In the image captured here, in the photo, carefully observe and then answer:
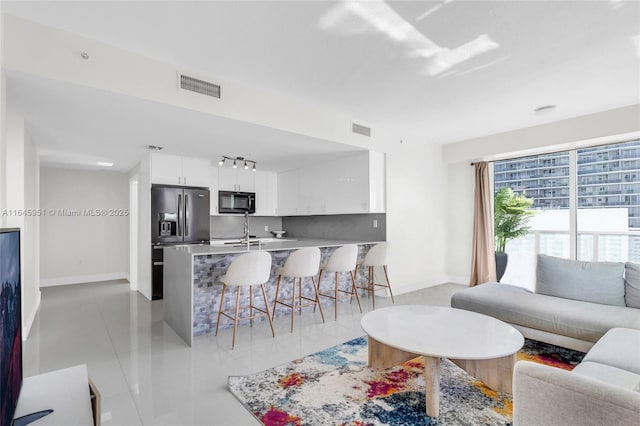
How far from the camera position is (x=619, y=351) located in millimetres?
1947

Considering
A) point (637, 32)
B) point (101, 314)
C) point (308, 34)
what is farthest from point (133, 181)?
point (637, 32)

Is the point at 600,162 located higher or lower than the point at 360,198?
higher

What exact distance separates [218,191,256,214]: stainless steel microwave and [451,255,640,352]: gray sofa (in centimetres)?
426

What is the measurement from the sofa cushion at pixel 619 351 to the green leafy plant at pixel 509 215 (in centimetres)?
310

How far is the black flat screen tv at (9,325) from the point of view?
108cm

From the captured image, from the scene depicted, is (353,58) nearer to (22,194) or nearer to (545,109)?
(545,109)

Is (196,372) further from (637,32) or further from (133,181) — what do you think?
(133,181)

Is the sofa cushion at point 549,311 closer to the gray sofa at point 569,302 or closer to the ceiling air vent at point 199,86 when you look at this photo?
the gray sofa at point 569,302

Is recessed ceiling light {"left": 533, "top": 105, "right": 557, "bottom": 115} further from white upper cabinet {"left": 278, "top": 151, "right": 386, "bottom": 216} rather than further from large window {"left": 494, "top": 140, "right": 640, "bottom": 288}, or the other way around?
white upper cabinet {"left": 278, "top": 151, "right": 386, "bottom": 216}

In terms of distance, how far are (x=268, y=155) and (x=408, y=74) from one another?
2708 mm

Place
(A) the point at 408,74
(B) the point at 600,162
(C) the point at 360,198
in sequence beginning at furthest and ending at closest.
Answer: (C) the point at 360,198, (B) the point at 600,162, (A) the point at 408,74

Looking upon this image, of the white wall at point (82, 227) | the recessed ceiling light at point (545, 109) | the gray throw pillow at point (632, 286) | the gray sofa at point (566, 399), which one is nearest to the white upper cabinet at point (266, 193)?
the white wall at point (82, 227)

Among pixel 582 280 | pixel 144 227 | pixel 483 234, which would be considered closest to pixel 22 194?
pixel 144 227

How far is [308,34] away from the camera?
2.38m
